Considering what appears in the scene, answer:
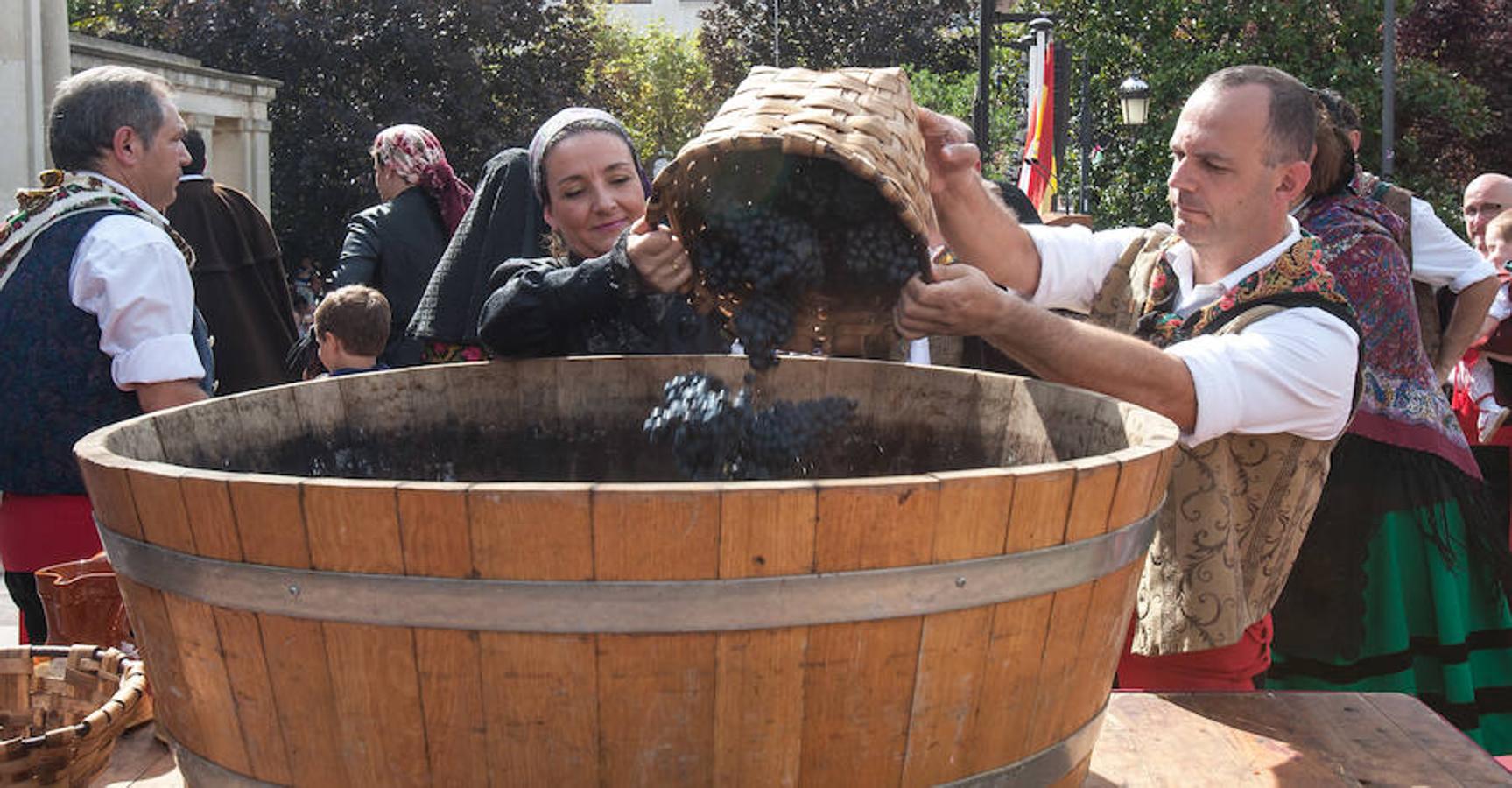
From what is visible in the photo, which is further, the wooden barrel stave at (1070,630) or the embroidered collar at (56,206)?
the embroidered collar at (56,206)

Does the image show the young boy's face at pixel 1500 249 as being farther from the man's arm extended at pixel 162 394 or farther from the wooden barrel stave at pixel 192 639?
the wooden barrel stave at pixel 192 639

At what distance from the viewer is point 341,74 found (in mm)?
22453

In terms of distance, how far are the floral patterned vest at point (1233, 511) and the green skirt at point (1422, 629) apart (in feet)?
2.85

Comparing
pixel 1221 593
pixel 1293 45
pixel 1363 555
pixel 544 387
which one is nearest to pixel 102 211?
pixel 544 387

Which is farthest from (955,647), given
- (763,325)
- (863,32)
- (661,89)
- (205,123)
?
(661,89)

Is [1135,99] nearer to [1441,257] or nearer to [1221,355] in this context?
[1441,257]

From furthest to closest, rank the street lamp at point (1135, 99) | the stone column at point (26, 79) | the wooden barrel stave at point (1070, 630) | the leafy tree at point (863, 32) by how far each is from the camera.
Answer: the leafy tree at point (863, 32)
the street lamp at point (1135, 99)
the stone column at point (26, 79)
the wooden barrel stave at point (1070, 630)

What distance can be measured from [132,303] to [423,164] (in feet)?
6.84

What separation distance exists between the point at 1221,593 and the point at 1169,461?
2.39 feet

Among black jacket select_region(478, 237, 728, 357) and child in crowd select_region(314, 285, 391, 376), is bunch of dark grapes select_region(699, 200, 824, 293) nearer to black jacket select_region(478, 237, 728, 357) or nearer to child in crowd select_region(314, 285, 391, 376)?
black jacket select_region(478, 237, 728, 357)

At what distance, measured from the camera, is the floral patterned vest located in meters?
2.46

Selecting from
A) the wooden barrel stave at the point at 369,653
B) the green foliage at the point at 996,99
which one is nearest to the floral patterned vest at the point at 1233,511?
the wooden barrel stave at the point at 369,653

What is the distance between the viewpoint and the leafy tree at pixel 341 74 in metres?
21.7

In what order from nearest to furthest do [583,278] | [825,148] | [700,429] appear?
1. [825,148]
2. [700,429]
3. [583,278]
